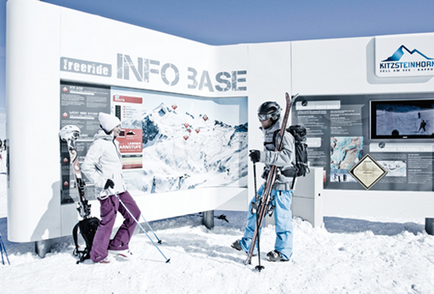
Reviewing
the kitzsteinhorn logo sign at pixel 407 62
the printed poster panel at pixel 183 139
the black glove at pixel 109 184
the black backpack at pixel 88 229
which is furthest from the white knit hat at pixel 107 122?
the kitzsteinhorn logo sign at pixel 407 62

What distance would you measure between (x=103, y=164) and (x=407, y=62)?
554 centimetres

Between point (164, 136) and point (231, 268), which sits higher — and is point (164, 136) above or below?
above

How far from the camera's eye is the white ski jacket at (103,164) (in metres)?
4.07

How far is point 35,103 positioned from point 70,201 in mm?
1535

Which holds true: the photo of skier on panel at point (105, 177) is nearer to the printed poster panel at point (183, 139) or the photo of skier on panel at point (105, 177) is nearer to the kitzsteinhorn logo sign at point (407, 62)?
the printed poster panel at point (183, 139)

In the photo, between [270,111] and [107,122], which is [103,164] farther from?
[270,111]

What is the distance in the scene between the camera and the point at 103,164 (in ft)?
13.8

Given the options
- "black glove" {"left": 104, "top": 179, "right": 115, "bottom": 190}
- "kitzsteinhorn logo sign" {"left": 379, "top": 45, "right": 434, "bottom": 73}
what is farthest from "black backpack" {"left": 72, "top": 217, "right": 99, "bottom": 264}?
"kitzsteinhorn logo sign" {"left": 379, "top": 45, "right": 434, "bottom": 73}

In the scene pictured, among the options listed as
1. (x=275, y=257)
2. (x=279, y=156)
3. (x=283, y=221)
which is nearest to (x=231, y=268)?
(x=275, y=257)

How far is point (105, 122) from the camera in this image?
169 inches

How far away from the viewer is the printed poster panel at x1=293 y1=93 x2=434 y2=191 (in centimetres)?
580

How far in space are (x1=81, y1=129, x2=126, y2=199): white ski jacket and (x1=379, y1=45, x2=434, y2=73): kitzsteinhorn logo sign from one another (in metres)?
4.94

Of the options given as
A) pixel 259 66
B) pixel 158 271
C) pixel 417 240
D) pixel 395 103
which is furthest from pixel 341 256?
pixel 259 66

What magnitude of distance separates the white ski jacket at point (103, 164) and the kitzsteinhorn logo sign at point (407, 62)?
4.94 metres
